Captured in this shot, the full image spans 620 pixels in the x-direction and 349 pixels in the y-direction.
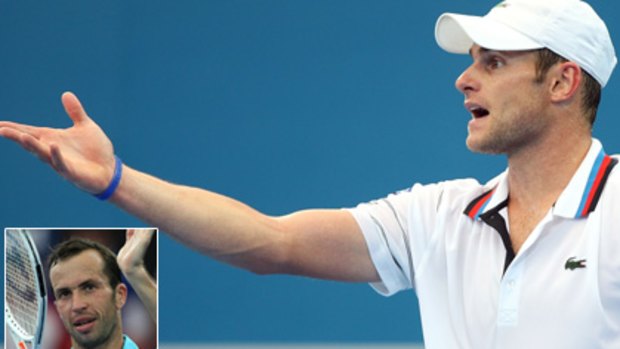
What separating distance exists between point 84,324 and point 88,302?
0.17ft

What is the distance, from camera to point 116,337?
262 cm

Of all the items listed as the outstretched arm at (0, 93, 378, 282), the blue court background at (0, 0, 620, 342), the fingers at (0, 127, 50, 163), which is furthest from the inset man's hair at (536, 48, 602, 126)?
the blue court background at (0, 0, 620, 342)

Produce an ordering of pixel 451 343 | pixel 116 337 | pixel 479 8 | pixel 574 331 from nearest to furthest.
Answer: pixel 574 331, pixel 451 343, pixel 116 337, pixel 479 8

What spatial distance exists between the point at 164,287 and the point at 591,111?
191 centimetres

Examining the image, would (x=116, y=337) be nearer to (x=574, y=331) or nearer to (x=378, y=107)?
(x=574, y=331)

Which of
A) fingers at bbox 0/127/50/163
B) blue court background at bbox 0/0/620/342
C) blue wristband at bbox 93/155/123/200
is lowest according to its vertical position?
blue wristband at bbox 93/155/123/200

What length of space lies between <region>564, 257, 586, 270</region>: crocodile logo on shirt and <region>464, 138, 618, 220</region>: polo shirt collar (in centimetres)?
8

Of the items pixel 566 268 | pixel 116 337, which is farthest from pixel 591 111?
pixel 116 337

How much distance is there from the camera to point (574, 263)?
6.60 ft

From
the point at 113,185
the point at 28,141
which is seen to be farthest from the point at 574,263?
the point at 28,141

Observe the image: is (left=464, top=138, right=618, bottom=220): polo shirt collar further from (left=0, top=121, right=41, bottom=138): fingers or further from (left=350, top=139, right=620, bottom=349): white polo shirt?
(left=0, top=121, right=41, bottom=138): fingers

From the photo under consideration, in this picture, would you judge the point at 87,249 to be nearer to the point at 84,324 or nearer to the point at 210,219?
the point at 84,324

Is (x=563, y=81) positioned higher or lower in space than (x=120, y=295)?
higher

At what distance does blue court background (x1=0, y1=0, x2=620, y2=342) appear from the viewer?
3738mm
